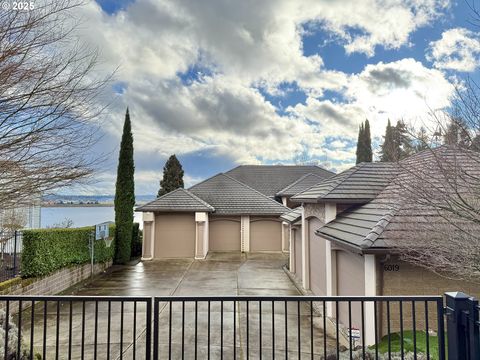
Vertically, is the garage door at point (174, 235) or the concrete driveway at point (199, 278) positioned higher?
the garage door at point (174, 235)

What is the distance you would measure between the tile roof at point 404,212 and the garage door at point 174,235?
11.2 m

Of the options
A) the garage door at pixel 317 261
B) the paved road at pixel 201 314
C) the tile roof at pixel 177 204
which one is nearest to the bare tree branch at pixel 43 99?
the paved road at pixel 201 314

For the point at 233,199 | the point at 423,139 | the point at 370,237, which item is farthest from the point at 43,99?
the point at 233,199

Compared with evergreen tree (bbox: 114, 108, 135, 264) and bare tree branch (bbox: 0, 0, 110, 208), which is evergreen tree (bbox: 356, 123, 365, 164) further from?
bare tree branch (bbox: 0, 0, 110, 208)

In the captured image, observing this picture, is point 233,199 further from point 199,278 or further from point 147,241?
point 199,278

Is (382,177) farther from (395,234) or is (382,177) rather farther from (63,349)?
(63,349)

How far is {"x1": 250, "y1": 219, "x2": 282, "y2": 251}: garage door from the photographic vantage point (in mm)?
19516

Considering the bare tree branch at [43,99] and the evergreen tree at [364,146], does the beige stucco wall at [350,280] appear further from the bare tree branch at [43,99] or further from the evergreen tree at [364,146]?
the evergreen tree at [364,146]

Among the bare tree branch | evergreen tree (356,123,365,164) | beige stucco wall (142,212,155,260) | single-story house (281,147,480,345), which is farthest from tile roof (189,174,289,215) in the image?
evergreen tree (356,123,365,164)

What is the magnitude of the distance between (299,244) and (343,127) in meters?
10.8

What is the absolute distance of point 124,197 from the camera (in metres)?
16.1

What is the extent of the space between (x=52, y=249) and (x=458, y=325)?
10682mm

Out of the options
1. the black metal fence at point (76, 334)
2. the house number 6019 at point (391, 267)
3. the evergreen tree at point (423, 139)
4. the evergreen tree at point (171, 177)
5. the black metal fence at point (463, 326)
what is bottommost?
the black metal fence at point (76, 334)

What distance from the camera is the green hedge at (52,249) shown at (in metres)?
8.77
